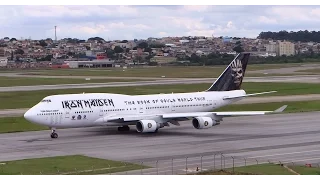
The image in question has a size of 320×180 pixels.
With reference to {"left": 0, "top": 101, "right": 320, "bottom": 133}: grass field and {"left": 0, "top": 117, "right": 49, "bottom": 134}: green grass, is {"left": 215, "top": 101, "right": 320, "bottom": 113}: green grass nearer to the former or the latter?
{"left": 0, "top": 101, "right": 320, "bottom": 133}: grass field

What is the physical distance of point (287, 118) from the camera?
59.6m

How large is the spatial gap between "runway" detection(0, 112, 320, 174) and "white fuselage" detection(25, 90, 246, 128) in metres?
1.45

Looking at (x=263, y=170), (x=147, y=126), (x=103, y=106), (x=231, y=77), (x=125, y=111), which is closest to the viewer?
(x=263, y=170)

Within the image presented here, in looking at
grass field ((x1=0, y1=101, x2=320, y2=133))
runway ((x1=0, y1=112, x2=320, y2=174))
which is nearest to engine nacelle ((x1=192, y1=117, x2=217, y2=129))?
runway ((x1=0, y1=112, x2=320, y2=174))

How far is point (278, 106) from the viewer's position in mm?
71375

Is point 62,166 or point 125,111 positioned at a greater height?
point 125,111

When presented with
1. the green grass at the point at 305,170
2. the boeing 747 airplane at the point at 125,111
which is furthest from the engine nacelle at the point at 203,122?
the green grass at the point at 305,170

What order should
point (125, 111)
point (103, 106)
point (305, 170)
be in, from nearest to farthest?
point (305, 170), point (103, 106), point (125, 111)

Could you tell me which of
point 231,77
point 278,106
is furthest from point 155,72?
point 231,77

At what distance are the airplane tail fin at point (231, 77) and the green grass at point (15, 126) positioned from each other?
16.1 m

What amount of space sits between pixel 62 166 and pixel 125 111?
59.5 feet

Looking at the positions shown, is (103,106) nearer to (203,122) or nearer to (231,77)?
(203,122)

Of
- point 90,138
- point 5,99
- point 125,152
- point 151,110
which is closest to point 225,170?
point 125,152

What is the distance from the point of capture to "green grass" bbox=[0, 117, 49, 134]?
5231 cm
